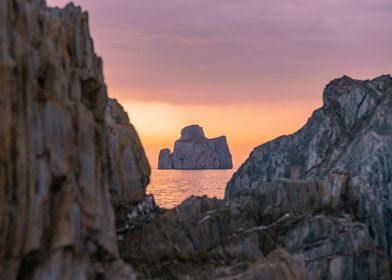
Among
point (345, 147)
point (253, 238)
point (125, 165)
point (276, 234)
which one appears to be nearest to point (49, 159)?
point (125, 165)

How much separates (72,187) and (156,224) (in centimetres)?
2724

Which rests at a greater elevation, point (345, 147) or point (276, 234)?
point (345, 147)

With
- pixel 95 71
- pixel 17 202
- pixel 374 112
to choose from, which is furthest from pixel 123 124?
pixel 374 112

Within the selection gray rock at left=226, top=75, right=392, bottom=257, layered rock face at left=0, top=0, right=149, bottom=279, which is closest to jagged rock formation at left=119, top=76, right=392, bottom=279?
gray rock at left=226, top=75, right=392, bottom=257

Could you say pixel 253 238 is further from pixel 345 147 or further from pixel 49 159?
pixel 345 147

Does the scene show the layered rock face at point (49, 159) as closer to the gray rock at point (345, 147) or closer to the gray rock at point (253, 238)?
the gray rock at point (253, 238)

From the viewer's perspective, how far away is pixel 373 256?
5100 cm

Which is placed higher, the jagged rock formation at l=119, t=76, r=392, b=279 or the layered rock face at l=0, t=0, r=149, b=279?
the layered rock face at l=0, t=0, r=149, b=279

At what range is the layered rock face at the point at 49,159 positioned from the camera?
22688 mm

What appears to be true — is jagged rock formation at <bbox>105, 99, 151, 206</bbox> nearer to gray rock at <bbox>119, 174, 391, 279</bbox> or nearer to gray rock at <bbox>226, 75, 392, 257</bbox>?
gray rock at <bbox>119, 174, 391, 279</bbox>

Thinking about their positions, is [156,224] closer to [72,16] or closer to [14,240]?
[72,16]

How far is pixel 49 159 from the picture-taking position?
24219 millimetres

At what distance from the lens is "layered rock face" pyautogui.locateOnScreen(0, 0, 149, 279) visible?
2269 centimetres

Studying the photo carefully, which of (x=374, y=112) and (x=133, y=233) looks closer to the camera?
(x=133, y=233)
